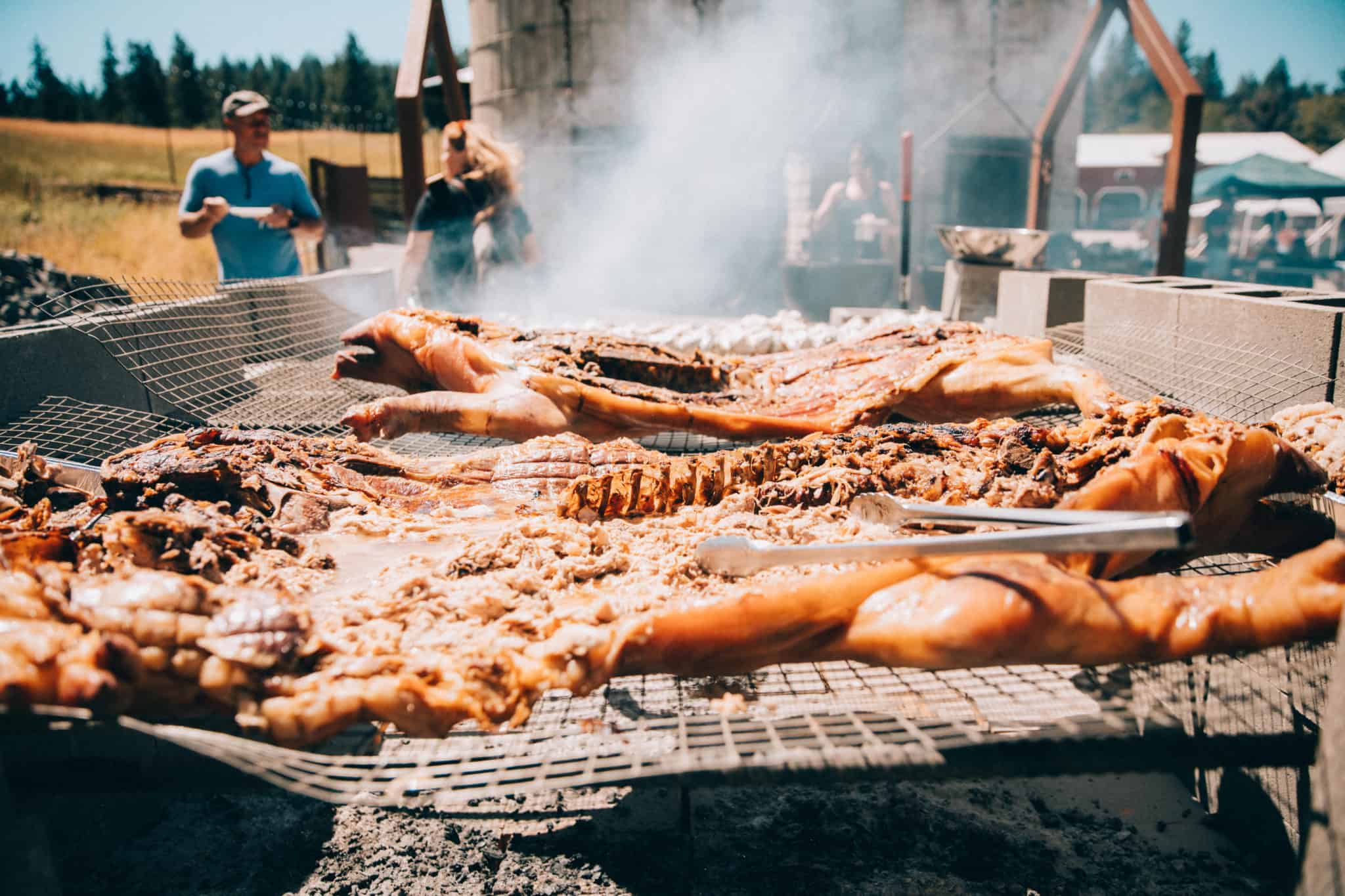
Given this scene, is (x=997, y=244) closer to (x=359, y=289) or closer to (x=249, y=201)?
(x=359, y=289)

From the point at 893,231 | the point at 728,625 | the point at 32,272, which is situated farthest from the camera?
the point at 893,231

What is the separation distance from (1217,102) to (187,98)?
8073 centimetres

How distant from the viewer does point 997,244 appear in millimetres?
7340

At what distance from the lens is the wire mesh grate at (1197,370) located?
3.74 meters

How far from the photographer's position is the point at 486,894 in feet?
8.25

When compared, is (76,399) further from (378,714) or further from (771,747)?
(771,747)

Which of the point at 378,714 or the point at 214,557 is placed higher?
the point at 214,557

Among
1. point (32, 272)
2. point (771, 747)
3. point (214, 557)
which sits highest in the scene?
point (32, 272)

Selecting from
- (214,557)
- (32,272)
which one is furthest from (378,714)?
(32,272)

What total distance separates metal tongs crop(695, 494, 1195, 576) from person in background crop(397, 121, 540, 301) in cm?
603

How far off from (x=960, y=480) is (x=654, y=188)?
1210 cm

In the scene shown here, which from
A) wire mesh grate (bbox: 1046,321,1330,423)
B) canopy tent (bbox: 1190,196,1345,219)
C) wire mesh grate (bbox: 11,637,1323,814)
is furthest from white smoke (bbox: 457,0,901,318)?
canopy tent (bbox: 1190,196,1345,219)

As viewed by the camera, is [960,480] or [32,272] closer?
[960,480]

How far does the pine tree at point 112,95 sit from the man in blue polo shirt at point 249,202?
4269 cm
